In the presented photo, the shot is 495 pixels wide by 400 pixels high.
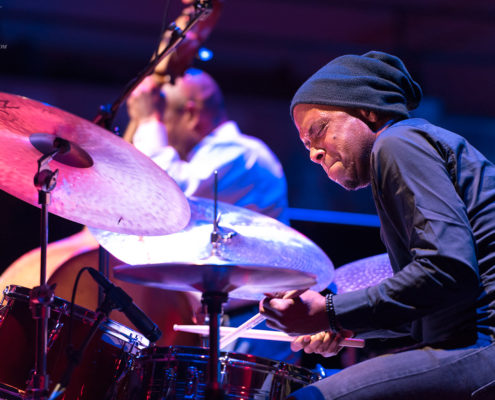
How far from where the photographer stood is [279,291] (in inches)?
61.8

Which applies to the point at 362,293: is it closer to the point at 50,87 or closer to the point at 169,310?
the point at 169,310

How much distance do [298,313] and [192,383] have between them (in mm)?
560

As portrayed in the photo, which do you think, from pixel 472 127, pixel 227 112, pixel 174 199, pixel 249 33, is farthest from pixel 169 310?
pixel 472 127

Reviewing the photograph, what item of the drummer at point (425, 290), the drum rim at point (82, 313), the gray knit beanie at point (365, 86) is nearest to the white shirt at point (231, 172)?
the drum rim at point (82, 313)

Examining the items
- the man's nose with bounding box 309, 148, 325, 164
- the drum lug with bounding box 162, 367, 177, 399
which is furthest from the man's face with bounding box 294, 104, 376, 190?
the drum lug with bounding box 162, 367, 177, 399

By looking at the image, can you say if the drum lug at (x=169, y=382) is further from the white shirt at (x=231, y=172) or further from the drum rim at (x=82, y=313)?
the white shirt at (x=231, y=172)

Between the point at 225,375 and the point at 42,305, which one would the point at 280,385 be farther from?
the point at 42,305

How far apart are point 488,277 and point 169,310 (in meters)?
2.05

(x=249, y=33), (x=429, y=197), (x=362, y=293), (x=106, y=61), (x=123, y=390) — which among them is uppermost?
(x=249, y=33)

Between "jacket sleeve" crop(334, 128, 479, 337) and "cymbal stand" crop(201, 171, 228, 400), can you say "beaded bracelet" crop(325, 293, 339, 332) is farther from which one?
"cymbal stand" crop(201, 171, 228, 400)

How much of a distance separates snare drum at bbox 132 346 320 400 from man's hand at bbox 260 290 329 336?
439mm

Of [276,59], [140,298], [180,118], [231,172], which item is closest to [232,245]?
[140,298]

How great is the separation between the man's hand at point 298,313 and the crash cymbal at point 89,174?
0.57 metres

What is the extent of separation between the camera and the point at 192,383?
187cm
